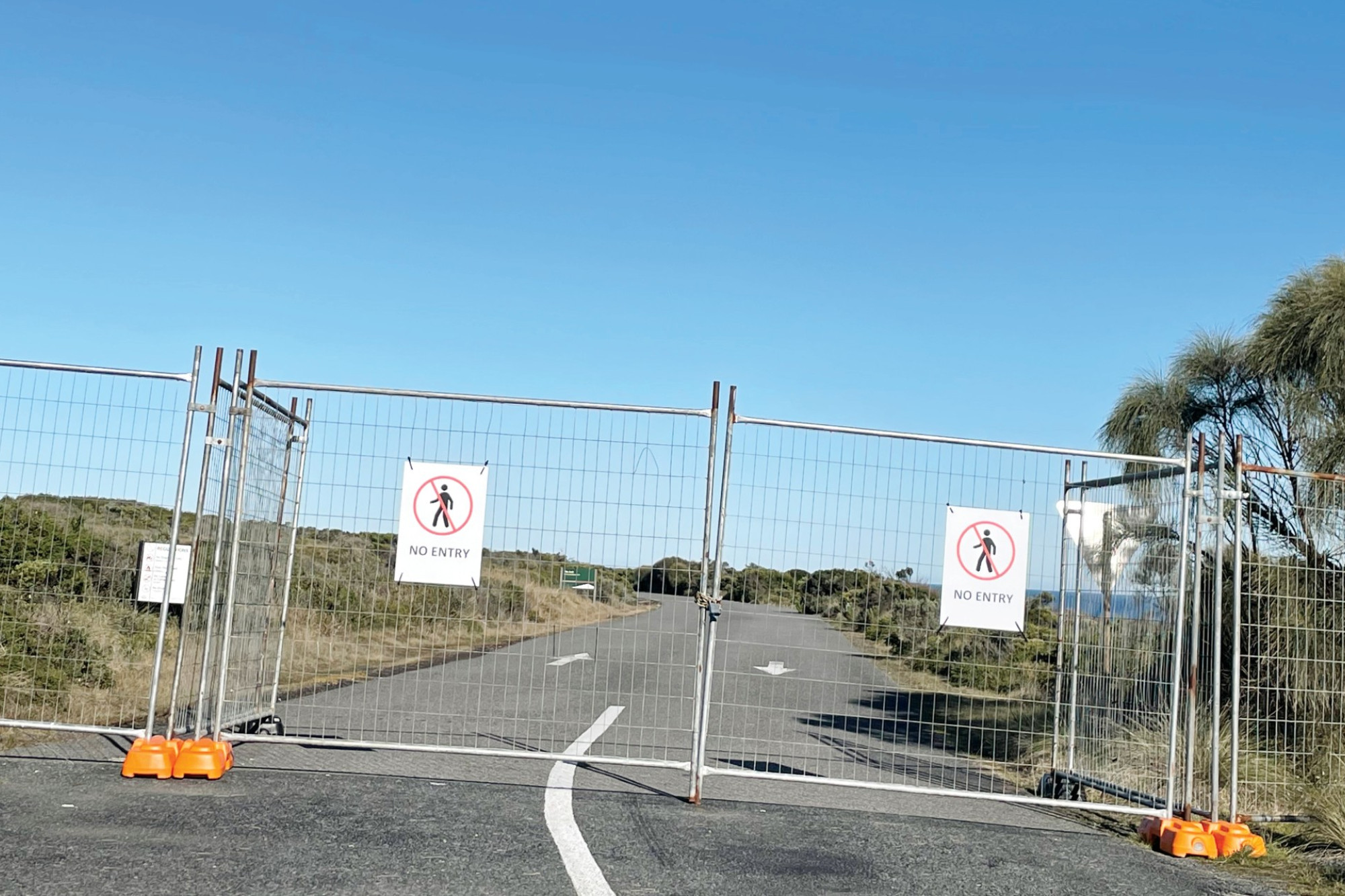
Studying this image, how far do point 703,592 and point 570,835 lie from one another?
1.88 meters

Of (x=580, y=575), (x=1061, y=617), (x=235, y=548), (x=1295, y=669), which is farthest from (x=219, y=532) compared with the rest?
(x=1295, y=669)

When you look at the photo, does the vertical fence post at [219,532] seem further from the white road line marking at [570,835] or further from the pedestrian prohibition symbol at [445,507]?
the white road line marking at [570,835]

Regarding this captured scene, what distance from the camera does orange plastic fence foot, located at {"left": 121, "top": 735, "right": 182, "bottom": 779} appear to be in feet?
25.8

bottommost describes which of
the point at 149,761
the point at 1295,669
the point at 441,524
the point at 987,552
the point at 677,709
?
the point at 677,709

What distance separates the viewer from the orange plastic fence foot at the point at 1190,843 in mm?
7730

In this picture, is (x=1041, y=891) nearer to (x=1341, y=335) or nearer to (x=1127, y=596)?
(x=1127, y=596)

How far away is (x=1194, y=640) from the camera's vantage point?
8.22 metres

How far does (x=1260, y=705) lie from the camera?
9711mm

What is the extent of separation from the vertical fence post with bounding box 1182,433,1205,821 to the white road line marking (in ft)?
13.4

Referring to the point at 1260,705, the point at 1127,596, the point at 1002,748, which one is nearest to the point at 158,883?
the point at 1127,596

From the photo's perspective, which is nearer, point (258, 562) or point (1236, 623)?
point (1236, 623)

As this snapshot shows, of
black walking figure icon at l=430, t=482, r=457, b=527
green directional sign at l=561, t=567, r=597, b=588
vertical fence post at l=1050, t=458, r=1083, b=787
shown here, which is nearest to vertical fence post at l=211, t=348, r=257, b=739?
black walking figure icon at l=430, t=482, r=457, b=527

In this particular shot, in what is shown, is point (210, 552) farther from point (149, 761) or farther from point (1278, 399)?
point (1278, 399)

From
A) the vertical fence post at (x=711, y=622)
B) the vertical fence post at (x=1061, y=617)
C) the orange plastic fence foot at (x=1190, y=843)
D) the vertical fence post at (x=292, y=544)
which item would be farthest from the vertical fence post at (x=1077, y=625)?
the vertical fence post at (x=292, y=544)
